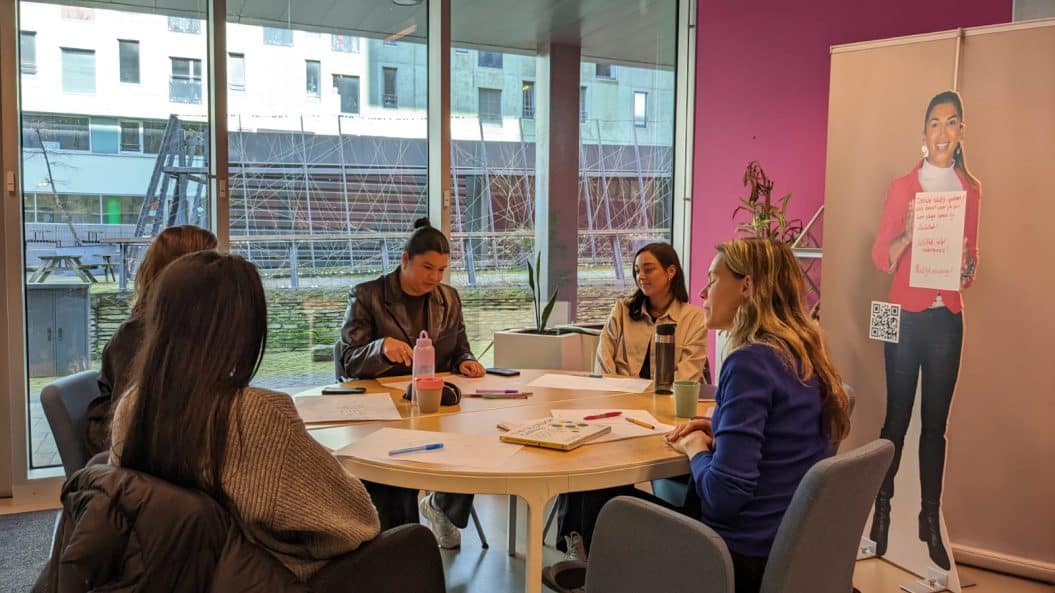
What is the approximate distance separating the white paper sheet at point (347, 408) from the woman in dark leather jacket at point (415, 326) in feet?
1.18

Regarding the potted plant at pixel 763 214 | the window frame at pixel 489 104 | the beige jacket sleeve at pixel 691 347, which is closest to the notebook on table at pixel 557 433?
the beige jacket sleeve at pixel 691 347

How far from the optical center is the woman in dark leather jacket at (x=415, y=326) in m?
3.15

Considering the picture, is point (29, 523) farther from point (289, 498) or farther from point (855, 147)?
point (855, 147)

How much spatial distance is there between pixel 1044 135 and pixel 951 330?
0.80 meters

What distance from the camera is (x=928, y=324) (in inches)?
127

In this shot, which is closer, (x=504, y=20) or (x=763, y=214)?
(x=763, y=214)

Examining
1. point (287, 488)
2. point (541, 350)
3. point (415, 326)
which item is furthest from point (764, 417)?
point (541, 350)

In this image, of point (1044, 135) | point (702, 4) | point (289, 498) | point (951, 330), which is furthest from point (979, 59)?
point (289, 498)

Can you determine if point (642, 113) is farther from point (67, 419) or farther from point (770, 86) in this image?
point (67, 419)

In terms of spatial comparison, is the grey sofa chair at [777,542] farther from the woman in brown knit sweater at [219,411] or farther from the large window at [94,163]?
the large window at [94,163]

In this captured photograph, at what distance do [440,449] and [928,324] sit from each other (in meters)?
2.11

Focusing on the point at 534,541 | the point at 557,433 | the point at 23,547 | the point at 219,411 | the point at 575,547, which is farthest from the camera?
the point at 23,547

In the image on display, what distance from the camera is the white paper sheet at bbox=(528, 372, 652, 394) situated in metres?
3.01

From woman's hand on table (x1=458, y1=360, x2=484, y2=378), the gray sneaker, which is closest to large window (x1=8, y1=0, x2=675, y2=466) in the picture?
woman's hand on table (x1=458, y1=360, x2=484, y2=378)
